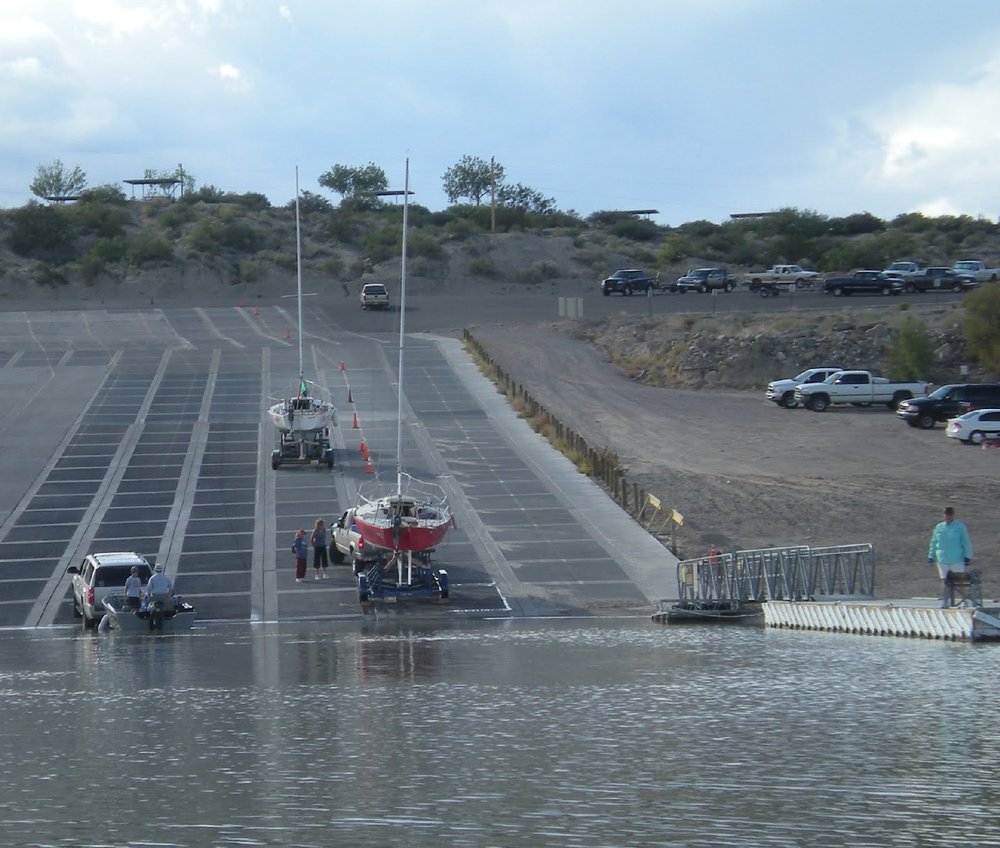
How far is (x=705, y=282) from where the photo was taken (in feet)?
322

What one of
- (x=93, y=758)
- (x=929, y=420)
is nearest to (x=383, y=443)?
(x=929, y=420)

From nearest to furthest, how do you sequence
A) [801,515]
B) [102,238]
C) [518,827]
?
[518,827], [801,515], [102,238]

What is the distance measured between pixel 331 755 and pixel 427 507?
17491 millimetres

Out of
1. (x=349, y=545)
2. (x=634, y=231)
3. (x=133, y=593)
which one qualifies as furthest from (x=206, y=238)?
(x=133, y=593)

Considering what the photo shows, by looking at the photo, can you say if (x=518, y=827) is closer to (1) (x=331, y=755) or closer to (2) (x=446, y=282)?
(1) (x=331, y=755)

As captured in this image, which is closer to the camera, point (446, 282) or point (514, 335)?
point (514, 335)

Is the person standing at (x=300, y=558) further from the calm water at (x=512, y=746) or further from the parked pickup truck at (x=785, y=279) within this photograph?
the parked pickup truck at (x=785, y=279)

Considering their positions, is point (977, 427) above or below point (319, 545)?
above

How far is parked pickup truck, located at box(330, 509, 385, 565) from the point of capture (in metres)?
31.5

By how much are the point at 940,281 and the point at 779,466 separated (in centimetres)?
5121

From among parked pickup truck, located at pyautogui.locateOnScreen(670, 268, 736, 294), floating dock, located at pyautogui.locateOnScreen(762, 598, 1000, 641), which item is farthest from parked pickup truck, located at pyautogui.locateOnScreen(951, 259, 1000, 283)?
floating dock, located at pyautogui.locateOnScreen(762, 598, 1000, 641)

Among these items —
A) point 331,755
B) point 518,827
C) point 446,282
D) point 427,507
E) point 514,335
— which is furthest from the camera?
point 446,282

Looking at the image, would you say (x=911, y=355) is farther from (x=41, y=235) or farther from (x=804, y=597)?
(x=41, y=235)

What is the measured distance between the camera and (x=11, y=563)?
3400 cm
